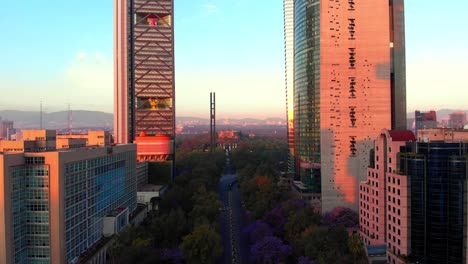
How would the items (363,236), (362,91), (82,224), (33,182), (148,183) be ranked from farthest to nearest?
(148,183) < (362,91) < (363,236) < (82,224) < (33,182)

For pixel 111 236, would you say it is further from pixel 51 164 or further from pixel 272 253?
pixel 272 253

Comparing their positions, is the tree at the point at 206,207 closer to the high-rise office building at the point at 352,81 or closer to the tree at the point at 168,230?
the tree at the point at 168,230

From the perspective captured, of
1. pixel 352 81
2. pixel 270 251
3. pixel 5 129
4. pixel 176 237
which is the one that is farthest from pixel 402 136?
pixel 5 129

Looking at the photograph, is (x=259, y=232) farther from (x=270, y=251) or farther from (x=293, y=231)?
(x=270, y=251)

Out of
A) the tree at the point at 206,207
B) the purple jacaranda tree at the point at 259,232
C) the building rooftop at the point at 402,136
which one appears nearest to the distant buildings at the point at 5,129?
the tree at the point at 206,207

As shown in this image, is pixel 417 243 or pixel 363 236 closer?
pixel 417 243

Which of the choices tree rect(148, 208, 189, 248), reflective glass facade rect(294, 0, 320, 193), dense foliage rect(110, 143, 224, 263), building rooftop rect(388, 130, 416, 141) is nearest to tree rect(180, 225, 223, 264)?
dense foliage rect(110, 143, 224, 263)

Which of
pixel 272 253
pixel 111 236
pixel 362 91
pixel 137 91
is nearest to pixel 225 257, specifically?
pixel 272 253
